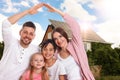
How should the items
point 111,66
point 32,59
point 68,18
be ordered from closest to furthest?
1. point 32,59
2. point 68,18
3. point 111,66

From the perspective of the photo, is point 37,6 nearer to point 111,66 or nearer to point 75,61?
point 75,61

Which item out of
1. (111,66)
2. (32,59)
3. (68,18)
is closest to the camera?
(32,59)

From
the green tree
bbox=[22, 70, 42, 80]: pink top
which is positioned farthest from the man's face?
the green tree

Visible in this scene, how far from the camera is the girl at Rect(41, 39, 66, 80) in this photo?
4.44 metres

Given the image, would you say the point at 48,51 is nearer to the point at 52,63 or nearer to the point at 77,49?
the point at 52,63

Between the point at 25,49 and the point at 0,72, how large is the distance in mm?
408

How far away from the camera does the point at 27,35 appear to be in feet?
14.6

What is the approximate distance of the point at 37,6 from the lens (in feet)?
15.2

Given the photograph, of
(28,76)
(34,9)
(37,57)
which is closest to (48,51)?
(37,57)

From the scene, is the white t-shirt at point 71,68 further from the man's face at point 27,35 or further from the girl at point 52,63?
the man's face at point 27,35

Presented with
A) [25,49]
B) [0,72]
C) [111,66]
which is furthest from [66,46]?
[111,66]

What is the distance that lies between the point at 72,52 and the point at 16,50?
659mm

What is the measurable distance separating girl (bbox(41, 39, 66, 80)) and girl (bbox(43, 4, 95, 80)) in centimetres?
9

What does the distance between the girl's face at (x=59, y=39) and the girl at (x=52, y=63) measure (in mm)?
68
